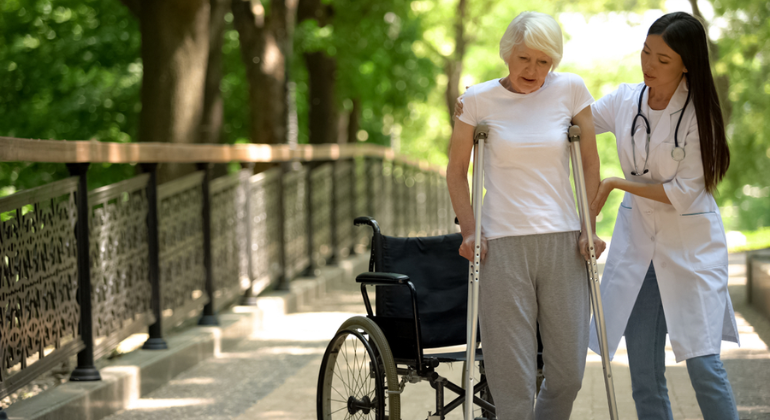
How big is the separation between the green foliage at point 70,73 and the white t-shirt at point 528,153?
1592 cm

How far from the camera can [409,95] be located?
22469 millimetres

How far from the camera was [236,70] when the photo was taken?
2212 cm

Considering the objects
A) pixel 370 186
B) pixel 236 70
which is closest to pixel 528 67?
pixel 370 186

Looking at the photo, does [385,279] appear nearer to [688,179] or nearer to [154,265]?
[688,179]

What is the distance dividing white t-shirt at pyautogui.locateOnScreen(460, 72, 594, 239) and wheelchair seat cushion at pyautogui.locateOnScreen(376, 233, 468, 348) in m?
0.72

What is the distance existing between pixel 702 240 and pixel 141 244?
14.0 ft

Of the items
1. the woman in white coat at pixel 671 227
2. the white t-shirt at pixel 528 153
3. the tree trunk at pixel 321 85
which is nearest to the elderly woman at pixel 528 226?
the white t-shirt at pixel 528 153

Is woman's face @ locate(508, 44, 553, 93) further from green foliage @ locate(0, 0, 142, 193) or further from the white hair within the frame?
green foliage @ locate(0, 0, 142, 193)

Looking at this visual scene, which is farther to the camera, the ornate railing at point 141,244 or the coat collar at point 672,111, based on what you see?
the ornate railing at point 141,244

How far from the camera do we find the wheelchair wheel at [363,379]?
13.3 ft

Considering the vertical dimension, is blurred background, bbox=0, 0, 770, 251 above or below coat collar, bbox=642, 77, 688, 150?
above

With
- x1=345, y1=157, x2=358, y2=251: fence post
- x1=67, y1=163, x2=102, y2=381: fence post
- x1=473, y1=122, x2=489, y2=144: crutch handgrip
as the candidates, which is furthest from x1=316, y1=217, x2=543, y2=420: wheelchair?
x1=345, y1=157, x2=358, y2=251: fence post

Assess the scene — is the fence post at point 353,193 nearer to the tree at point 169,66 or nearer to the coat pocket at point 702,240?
the tree at point 169,66

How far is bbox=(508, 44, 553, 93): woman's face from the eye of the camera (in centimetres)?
361
